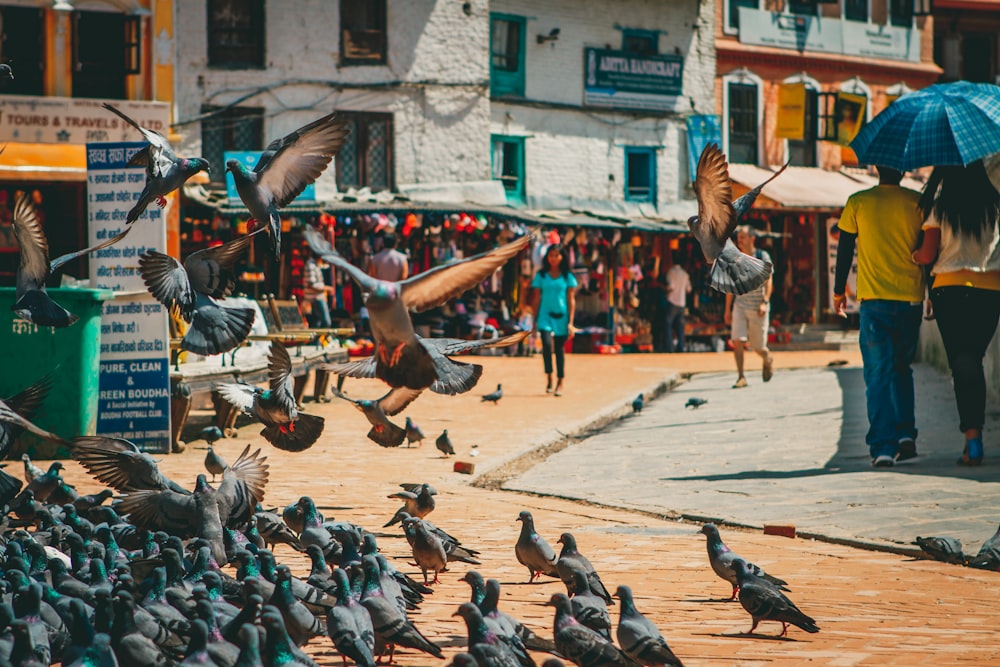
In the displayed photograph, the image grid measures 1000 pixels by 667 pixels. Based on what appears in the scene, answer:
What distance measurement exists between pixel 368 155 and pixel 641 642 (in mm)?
24788

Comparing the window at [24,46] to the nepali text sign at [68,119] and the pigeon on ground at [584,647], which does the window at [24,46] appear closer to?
the nepali text sign at [68,119]

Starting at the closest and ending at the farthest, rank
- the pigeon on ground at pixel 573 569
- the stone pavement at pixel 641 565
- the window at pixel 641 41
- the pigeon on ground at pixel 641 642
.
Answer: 1. the pigeon on ground at pixel 641 642
2. the stone pavement at pixel 641 565
3. the pigeon on ground at pixel 573 569
4. the window at pixel 641 41

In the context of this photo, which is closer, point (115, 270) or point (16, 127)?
point (115, 270)

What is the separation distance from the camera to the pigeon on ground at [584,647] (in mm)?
5496

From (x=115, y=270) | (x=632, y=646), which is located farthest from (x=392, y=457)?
(x=632, y=646)

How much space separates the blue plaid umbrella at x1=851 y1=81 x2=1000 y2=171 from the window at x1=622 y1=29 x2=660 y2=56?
2247cm

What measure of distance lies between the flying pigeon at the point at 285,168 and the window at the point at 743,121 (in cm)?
2867

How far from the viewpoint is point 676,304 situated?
30.9 metres

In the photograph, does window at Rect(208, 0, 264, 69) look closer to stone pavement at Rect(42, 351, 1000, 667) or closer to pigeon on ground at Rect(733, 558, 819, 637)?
stone pavement at Rect(42, 351, 1000, 667)

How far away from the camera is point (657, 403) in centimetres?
1820

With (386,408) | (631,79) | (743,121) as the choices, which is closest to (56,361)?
(386,408)

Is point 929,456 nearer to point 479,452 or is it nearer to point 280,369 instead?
point 479,452

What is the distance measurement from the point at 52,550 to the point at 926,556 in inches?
184

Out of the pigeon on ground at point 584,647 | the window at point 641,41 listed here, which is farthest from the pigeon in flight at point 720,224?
the window at point 641,41
